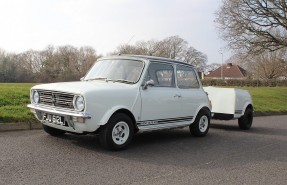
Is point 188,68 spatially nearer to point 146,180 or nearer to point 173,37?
point 146,180

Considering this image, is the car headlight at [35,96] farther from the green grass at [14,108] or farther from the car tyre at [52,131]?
the green grass at [14,108]

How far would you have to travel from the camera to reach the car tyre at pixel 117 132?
6.77m

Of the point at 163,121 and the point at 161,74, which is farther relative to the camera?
the point at 161,74

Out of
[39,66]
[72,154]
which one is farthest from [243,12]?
[39,66]

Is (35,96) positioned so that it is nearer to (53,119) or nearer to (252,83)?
(53,119)

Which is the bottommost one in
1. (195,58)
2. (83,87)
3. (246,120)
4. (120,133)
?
(246,120)

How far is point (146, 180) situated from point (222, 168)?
5.30 ft

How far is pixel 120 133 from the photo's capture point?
7066 mm

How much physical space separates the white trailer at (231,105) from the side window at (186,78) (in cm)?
221

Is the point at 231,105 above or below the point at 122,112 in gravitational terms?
below

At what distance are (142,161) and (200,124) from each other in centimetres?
354

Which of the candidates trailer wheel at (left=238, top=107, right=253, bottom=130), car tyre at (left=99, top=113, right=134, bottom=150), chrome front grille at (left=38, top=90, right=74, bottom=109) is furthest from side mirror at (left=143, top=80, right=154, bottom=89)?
trailer wheel at (left=238, top=107, right=253, bottom=130)

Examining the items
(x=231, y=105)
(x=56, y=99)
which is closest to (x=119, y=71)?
(x=56, y=99)

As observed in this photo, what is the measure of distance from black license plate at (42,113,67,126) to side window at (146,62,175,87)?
83.6 inches
